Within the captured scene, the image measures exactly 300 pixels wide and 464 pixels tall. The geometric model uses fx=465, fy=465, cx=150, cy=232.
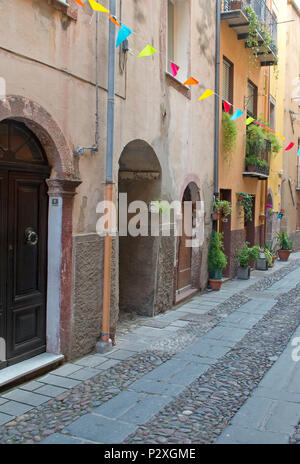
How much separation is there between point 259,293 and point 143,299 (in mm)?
3425

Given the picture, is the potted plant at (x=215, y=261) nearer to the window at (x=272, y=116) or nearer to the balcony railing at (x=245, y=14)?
the balcony railing at (x=245, y=14)

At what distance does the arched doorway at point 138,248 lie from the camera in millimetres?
7590

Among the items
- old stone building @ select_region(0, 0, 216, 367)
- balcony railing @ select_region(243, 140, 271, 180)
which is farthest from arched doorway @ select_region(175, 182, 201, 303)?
balcony railing @ select_region(243, 140, 271, 180)

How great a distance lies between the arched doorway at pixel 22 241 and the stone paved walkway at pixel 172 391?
516 millimetres

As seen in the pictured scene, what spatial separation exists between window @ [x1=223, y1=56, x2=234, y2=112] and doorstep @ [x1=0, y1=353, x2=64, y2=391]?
8.10 meters

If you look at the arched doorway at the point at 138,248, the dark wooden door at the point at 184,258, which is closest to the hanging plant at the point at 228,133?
the dark wooden door at the point at 184,258

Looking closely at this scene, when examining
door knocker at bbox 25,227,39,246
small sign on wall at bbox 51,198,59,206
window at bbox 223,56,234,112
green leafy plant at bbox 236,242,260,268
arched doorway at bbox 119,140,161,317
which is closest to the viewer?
door knocker at bbox 25,227,39,246

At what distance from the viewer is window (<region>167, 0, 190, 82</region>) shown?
27.8ft

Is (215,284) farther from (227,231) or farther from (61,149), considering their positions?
(61,149)

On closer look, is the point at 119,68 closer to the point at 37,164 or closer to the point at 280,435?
the point at 37,164

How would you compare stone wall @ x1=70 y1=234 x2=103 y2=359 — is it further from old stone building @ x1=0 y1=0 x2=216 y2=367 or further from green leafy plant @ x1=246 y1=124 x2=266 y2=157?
green leafy plant @ x1=246 y1=124 x2=266 y2=157

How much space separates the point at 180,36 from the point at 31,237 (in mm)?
5436

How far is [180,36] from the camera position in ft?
28.0

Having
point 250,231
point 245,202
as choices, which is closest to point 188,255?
point 245,202
